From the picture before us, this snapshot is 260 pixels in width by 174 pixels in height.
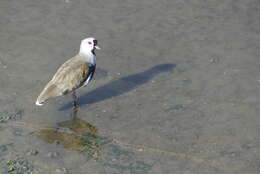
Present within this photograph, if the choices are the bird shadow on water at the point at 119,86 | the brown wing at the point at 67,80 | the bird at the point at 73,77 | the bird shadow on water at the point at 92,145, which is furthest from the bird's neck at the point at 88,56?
the bird shadow on water at the point at 92,145

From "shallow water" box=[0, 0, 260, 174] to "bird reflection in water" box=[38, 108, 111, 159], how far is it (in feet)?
0.06

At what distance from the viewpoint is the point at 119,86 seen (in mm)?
11516

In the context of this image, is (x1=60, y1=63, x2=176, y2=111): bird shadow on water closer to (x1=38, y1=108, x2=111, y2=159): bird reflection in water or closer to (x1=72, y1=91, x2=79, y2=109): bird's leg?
(x1=72, y1=91, x2=79, y2=109): bird's leg

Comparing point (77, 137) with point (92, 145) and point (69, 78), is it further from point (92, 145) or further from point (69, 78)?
point (69, 78)

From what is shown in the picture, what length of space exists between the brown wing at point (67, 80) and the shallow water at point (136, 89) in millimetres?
424

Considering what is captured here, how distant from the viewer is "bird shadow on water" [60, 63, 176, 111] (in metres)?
11.1

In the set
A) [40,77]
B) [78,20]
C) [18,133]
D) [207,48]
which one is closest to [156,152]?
→ [18,133]

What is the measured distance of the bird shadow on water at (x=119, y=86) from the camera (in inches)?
438

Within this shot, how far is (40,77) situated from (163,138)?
9.98ft

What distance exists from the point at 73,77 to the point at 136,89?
1.46 metres

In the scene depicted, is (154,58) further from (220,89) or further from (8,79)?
(8,79)

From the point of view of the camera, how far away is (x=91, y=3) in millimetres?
14594

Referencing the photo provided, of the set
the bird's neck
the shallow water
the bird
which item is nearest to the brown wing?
the bird

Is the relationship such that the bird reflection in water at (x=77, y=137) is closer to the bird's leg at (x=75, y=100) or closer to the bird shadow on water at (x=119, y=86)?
the bird's leg at (x=75, y=100)
